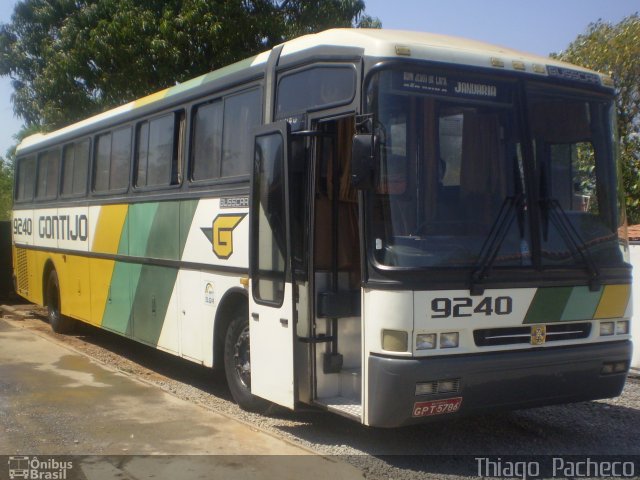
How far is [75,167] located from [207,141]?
Answer: 4.75m

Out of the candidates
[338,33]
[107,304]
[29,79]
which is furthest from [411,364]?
[29,79]

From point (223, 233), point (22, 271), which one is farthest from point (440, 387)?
point (22, 271)

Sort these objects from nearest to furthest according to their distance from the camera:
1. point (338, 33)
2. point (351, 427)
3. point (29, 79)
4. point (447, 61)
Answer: point (447, 61) → point (338, 33) → point (351, 427) → point (29, 79)

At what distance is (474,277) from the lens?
5922 mm

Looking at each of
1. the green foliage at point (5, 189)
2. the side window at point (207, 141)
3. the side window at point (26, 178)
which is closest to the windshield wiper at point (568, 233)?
the side window at point (207, 141)

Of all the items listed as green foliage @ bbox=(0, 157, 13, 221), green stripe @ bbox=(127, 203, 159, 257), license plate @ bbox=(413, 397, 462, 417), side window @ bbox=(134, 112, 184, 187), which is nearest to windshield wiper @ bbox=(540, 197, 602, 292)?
license plate @ bbox=(413, 397, 462, 417)

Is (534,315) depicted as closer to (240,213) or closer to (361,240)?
(361,240)

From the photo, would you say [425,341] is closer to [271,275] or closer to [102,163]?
[271,275]

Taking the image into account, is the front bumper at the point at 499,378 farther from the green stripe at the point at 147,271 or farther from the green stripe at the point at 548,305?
the green stripe at the point at 147,271

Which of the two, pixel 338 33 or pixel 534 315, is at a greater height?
pixel 338 33

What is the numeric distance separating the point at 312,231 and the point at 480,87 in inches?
67.7

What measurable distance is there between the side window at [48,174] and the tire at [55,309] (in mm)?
1379

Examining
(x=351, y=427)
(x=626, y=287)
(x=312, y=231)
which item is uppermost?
(x=312, y=231)

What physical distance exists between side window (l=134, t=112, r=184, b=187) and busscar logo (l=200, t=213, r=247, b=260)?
1197mm
